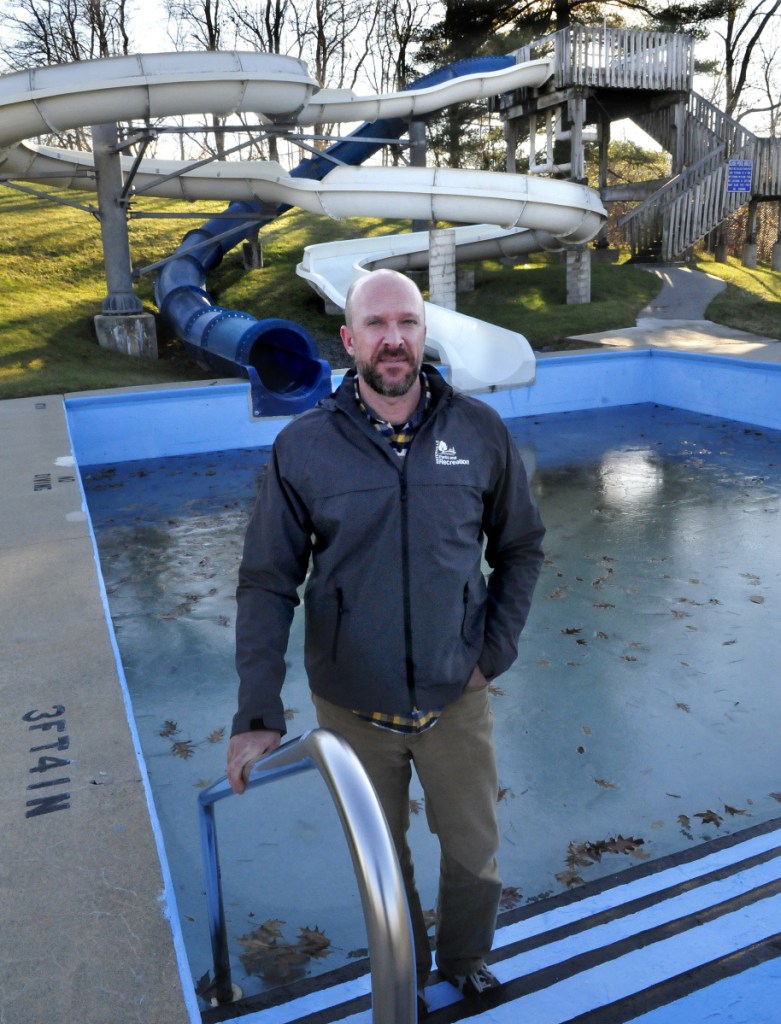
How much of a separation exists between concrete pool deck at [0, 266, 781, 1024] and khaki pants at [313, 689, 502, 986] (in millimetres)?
333

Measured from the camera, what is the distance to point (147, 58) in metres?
11.8

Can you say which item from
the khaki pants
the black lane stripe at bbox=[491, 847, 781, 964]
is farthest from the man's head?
the black lane stripe at bbox=[491, 847, 781, 964]

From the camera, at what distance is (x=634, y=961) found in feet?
7.94

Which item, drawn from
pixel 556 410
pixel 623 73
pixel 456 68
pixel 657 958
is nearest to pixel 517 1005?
pixel 657 958

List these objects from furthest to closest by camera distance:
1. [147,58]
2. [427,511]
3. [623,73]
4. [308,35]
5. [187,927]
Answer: [308,35] → [623,73] → [147,58] → [187,927] → [427,511]

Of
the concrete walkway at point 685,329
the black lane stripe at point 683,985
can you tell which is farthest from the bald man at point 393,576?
the concrete walkway at point 685,329

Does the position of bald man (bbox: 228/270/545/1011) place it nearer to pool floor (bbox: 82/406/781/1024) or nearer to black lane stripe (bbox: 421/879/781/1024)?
black lane stripe (bbox: 421/879/781/1024)

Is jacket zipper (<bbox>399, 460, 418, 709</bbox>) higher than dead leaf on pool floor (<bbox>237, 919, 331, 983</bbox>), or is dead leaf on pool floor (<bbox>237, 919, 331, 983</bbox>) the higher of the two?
jacket zipper (<bbox>399, 460, 418, 709</bbox>)

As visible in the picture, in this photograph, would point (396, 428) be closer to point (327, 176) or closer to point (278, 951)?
point (278, 951)

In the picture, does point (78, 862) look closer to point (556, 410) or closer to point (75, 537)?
point (75, 537)

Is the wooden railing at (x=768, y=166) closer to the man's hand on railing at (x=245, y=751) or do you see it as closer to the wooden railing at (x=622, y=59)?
the wooden railing at (x=622, y=59)

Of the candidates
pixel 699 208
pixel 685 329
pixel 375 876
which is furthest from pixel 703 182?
pixel 375 876

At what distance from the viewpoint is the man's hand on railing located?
80.5 inches

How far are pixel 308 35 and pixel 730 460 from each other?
31.5 metres
